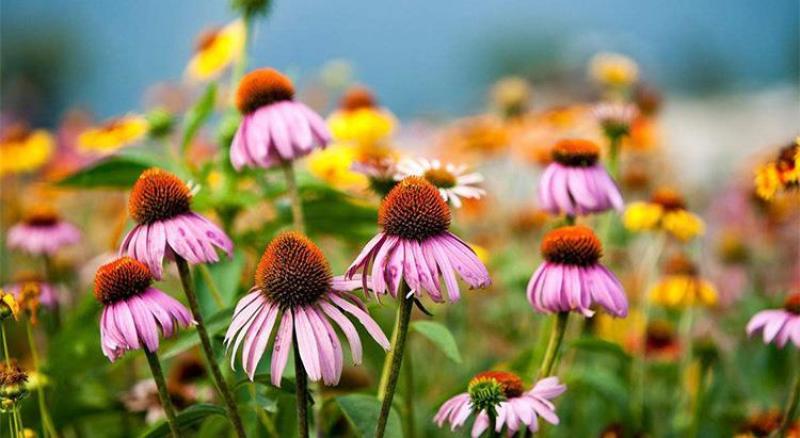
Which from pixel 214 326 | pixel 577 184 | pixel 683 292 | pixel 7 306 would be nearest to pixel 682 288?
pixel 683 292

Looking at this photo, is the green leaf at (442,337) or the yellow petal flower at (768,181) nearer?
the green leaf at (442,337)

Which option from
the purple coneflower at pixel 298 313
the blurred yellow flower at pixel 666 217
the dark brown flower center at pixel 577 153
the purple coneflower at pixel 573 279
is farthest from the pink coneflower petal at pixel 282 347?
the blurred yellow flower at pixel 666 217

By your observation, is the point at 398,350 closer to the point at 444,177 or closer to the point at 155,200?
the point at 155,200

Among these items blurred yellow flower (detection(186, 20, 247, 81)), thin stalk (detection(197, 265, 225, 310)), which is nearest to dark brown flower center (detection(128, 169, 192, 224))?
thin stalk (detection(197, 265, 225, 310))

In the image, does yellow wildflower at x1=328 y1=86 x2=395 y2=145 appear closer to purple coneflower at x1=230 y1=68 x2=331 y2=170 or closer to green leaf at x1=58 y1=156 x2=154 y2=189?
green leaf at x1=58 y1=156 x2=154 y2=189

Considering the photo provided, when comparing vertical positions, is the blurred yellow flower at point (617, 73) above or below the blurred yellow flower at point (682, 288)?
above

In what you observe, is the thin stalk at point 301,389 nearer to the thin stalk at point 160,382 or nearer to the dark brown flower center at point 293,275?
the dark brown flower center at point 293,275

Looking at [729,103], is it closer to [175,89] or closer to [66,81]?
[175,89]
